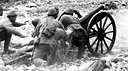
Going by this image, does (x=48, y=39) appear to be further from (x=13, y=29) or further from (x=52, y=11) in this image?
(x=13, y=29)

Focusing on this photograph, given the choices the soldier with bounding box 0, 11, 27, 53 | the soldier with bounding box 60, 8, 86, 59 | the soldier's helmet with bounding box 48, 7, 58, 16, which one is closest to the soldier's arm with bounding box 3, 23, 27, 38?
the soldier with bounding box 0, 11, 27, 53

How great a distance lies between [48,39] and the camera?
24.4ft

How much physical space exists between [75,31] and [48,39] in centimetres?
86

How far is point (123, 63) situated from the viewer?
288 inches

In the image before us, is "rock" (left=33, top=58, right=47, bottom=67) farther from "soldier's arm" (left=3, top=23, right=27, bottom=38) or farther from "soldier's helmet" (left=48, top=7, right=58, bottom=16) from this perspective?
"soldier's helmet" (left=48, top=7, right=58, bottom=16)

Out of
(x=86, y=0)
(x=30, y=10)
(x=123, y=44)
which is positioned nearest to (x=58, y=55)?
(x=123, y=44)

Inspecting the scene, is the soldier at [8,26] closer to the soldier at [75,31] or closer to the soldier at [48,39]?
the soldier at [48,39]

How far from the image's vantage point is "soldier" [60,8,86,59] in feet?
26.2

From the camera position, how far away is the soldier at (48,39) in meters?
7.38

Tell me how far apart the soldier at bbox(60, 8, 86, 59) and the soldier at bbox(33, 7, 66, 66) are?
1.76 ft

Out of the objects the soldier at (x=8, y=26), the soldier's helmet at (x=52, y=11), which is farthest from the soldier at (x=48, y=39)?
the soldier at (x=8, y=26)

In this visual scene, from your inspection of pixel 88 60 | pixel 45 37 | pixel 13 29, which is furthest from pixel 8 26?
pixel 88 60

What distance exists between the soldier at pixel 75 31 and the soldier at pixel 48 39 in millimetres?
536

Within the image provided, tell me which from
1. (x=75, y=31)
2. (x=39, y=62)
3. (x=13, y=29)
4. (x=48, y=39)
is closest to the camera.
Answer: (x=39, y=62)
